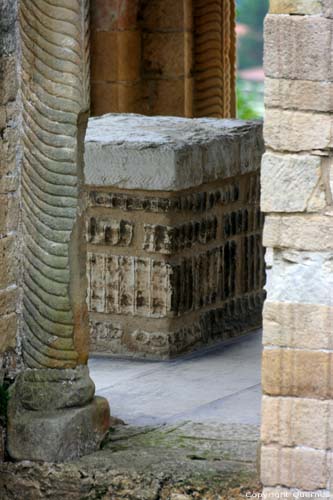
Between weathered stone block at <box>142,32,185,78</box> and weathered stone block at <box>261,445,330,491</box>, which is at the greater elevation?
weathered stone block at <box>142,32,185,78</box>

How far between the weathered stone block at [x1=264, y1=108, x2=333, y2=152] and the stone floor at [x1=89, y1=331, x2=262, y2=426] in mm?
2014

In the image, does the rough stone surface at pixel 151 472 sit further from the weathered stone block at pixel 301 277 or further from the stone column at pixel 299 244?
the weathered stone block at pixel 301 277

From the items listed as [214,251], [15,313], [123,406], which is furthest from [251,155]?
[15,313]

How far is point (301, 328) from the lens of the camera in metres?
5.72

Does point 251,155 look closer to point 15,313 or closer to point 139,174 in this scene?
point 139,174

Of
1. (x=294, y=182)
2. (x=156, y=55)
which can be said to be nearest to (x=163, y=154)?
(x=294, y=182)

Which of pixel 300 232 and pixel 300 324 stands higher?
pixel 300 232

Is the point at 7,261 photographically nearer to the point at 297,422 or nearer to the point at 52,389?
the point at 52,389

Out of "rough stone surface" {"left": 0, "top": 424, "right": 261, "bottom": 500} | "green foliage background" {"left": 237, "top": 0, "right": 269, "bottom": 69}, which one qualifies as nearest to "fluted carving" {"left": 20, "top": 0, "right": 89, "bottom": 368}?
"rough stone surface" {"left": 0, "top": 424, "right": 261, "bottom": 500}

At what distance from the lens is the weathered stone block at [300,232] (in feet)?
18.6

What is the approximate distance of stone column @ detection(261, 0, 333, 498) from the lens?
561 centimetres

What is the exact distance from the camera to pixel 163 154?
8.38m

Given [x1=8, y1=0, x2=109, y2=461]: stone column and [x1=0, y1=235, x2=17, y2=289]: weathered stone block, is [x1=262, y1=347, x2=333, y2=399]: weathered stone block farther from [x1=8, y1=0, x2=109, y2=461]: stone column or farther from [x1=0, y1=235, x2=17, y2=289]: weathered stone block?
[x1=0, y1=235, x2=17, y2=289]: weathered stone block

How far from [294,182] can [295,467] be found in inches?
39.0
